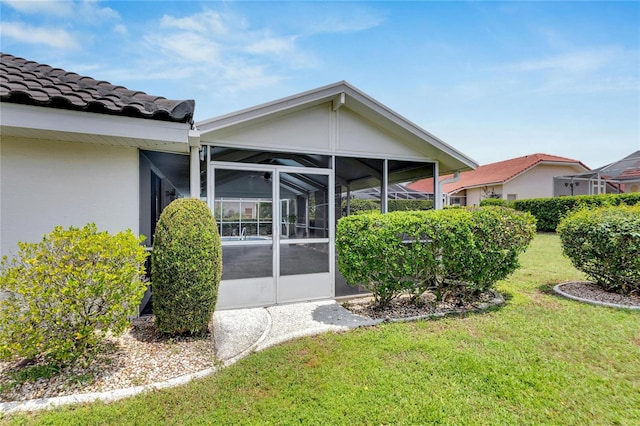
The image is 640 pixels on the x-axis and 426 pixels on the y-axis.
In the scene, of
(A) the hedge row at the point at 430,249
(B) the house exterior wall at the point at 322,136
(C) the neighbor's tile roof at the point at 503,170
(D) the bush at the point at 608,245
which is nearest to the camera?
(A) the hedge row at the point at 430,249

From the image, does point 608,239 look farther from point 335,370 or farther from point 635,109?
point 635,109

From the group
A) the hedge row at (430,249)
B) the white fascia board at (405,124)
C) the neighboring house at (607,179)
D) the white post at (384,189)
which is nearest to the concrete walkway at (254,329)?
the hedge row at (430,249)

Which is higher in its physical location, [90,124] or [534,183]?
[534,183]

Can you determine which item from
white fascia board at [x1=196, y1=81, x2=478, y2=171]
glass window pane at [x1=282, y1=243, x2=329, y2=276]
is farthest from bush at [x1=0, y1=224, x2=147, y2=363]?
glass window pane at [x1=282, y1=243, x2=329, y2=276]

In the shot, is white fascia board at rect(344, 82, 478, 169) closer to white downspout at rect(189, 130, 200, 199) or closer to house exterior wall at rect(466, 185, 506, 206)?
white downspout at rect(189, 130, 200, 199)

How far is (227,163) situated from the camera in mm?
6074

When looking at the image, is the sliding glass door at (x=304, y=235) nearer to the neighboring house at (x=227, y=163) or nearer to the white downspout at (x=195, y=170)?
the neighboring house at (x=227, y=163)

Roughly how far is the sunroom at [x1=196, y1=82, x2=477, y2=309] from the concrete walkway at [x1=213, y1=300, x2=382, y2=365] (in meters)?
0.40

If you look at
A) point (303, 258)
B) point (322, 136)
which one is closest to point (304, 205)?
point (303, 258)

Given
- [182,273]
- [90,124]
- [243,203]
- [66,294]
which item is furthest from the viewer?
[243,203]

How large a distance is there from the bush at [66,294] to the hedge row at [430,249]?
11.5 ft

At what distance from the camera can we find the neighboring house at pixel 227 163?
4.82 metres

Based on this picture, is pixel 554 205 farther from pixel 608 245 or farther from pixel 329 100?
pixel 329 100

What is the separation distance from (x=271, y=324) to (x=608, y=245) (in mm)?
7296
